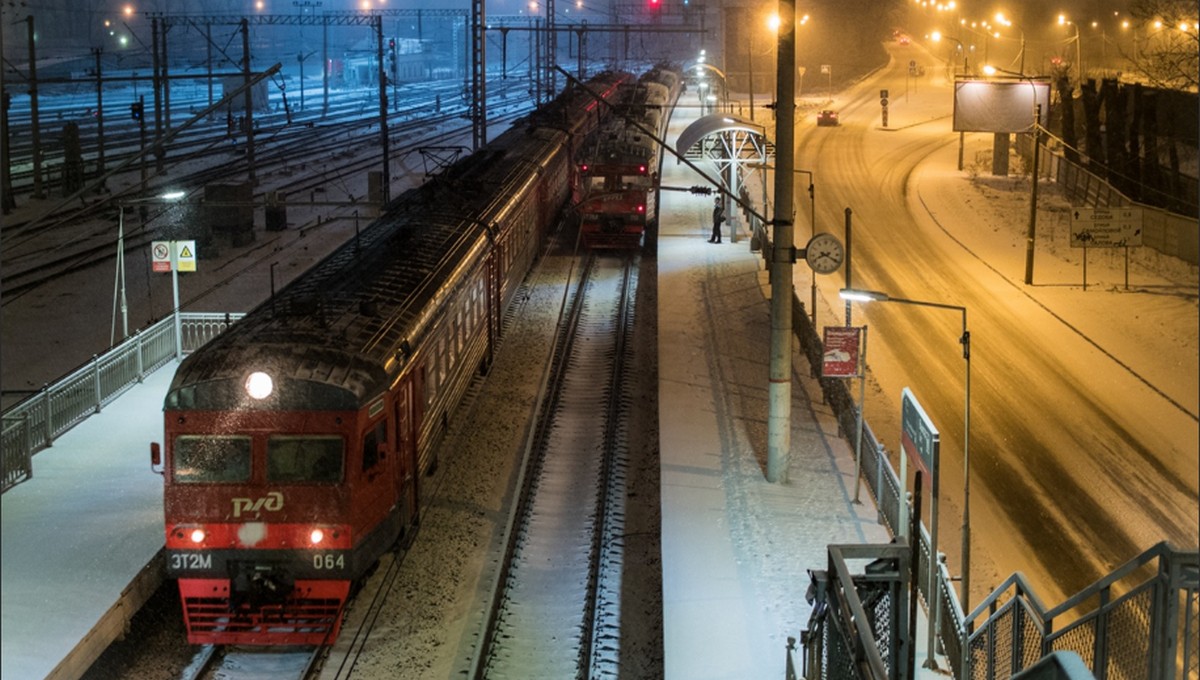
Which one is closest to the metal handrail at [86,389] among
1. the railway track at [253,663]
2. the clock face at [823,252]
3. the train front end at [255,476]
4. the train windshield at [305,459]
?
the train front end at [255,476]

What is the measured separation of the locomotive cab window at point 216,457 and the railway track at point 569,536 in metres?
2.92

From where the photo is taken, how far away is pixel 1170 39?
42000mm

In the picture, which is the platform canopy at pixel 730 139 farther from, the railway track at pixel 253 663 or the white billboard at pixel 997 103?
the railway track at pixel 253 663

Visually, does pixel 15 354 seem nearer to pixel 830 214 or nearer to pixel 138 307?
pixel 138 307

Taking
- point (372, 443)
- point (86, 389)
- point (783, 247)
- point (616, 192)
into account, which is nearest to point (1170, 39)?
point (616, 192)

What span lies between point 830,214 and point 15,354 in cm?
2747

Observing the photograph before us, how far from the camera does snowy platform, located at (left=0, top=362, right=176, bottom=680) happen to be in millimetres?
11992

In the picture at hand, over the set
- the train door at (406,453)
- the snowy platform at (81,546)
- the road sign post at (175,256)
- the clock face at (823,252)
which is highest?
the clock face at (823,252)

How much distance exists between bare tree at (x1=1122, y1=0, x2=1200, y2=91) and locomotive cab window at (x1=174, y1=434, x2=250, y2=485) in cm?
3019

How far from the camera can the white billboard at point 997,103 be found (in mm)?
42969

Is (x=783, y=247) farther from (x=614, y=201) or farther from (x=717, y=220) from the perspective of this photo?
(x=717, y=220)

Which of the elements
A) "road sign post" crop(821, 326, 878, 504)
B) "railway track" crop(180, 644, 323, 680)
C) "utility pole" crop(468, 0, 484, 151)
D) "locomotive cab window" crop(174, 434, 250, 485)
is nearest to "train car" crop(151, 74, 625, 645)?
"locomotive cab window" crop(174, 434, 250, 485)

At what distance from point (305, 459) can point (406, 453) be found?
78.3 inches

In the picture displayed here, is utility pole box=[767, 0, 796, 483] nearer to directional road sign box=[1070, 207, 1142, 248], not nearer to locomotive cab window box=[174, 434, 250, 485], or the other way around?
locomotive cab window box=[174, 434, 250, 485]
